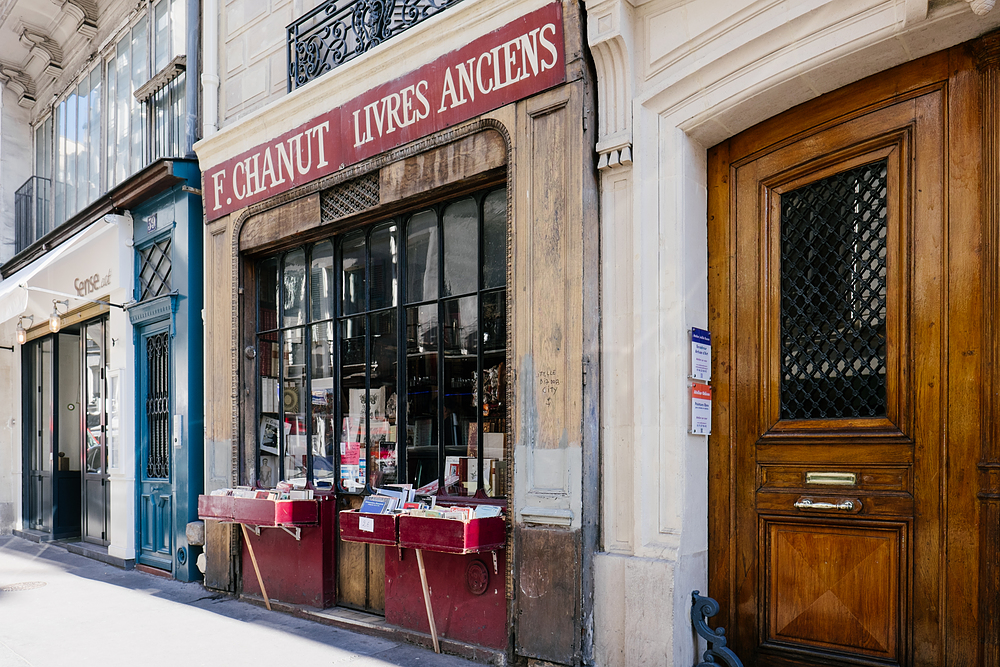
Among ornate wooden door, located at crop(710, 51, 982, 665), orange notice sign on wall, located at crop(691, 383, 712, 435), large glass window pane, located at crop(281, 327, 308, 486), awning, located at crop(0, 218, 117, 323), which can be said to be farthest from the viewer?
awning, located at crop(0, 218, 117, 323)

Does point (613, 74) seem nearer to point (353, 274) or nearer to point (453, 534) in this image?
point (453, 534)

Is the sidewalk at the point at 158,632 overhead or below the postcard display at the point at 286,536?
below

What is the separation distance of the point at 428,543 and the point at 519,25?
348 centimetres

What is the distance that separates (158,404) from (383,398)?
4.02 m

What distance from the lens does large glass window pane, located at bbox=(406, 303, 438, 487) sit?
20.6ft

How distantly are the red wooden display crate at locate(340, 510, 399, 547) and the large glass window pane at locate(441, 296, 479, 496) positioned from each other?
1.88 feet

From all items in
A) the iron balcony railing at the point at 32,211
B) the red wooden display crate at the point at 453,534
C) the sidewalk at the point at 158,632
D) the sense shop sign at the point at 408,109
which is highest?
the iron balcony railing at the point at 32,211

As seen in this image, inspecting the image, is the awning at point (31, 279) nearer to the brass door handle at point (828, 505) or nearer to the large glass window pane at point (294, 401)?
the large glass window pane at point (294, 401)

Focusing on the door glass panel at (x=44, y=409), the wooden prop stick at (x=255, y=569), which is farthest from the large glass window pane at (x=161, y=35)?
the wooden prop stick at (x=255, y=569)

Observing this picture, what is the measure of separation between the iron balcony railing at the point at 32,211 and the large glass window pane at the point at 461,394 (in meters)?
10.5

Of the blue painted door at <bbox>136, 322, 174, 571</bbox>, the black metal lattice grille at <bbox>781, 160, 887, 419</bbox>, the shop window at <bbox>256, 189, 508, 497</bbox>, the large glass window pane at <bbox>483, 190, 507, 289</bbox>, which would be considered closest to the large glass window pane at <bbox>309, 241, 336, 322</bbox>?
the shop window at <bbox>256, 189, 508, 497</bbox>

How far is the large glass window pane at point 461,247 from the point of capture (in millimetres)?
6051

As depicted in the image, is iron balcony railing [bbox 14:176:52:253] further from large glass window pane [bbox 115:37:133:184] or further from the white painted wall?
the white painted wall

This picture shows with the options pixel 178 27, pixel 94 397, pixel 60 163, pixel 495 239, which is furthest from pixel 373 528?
pixel 60 163
